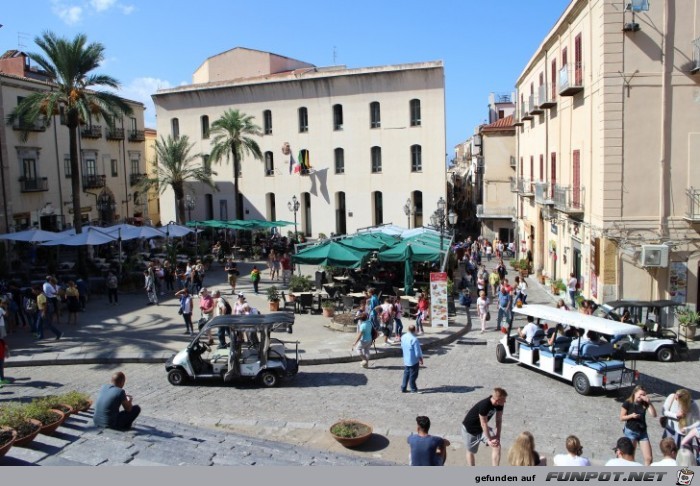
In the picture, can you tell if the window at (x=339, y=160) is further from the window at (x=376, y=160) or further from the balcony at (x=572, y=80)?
the balcony at (x=572, y=80)

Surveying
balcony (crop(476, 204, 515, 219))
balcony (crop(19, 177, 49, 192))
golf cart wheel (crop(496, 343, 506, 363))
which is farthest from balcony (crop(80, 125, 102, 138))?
golf cart wheel (crop(496, 343, 506, 363))

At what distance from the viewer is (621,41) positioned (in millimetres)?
19312

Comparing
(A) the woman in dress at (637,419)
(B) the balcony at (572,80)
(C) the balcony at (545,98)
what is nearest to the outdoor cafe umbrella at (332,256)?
(B) the balcony at (572,80)

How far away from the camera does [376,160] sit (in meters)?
44.6

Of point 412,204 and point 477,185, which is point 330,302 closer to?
point 412,204

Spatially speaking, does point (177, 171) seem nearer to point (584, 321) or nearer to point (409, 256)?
point (409, 256)

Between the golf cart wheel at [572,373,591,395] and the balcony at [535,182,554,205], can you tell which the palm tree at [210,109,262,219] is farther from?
the golf cart wheel at [572,373,591,395]

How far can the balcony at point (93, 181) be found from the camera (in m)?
43.8

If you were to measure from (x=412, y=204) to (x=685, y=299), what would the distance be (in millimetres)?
24374

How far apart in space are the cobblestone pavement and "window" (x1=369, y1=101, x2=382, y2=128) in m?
29.0

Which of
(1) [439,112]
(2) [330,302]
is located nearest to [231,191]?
(1) [439,112]

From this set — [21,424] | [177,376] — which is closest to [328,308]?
[177,376]

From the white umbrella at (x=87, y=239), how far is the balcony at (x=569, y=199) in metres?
18.1

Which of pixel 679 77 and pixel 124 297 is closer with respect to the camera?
pixel 679 77
